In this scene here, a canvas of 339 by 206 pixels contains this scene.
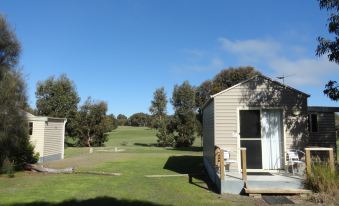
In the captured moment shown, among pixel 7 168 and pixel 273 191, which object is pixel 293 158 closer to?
pixel 273 191

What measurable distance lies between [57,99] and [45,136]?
21.5 meters

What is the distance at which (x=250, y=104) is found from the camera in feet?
42.7

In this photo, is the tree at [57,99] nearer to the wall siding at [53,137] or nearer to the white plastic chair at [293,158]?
the wall siding at [53,137]

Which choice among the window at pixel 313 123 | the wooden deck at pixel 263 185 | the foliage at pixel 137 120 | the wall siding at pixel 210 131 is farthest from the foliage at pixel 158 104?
the foliage at pixel 137 120

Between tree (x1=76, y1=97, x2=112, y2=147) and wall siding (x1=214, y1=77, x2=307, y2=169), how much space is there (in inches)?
1075

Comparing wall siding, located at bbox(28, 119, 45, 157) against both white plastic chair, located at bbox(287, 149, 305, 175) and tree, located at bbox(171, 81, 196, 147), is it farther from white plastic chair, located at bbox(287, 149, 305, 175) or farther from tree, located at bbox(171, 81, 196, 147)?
tree, located at bbox(171, 81, 196, 147)

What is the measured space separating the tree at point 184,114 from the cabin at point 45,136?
17.1m

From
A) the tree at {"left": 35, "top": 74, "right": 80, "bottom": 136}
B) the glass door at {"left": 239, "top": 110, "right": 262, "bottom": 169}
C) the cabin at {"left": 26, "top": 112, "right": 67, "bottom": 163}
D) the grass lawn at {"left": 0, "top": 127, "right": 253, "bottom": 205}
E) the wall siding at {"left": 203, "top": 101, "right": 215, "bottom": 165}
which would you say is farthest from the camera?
the tree at {"left": 35, "top": 74, "right": 80, "bottom": 136}

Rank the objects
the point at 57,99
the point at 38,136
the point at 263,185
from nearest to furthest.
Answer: the point at 263,185
the point at 38,136
the point at 57,99

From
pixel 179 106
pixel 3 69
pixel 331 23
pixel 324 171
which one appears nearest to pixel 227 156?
pixel 324 171

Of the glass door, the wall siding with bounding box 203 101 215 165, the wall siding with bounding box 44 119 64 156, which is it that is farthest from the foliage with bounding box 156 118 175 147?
the glass door

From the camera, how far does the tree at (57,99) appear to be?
42656 millimetres

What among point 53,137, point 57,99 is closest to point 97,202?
point 53,137

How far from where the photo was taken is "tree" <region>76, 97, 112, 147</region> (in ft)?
128
